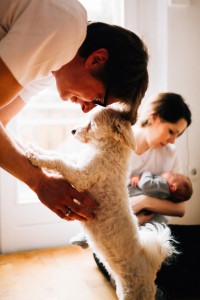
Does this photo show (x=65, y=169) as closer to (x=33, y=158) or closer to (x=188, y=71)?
(x=33, y=158)

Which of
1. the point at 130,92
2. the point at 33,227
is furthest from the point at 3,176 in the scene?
the point at 130,92

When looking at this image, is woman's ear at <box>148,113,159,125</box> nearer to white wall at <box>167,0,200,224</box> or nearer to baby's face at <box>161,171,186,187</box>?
baby's face at <box>161,171,186,187</box>

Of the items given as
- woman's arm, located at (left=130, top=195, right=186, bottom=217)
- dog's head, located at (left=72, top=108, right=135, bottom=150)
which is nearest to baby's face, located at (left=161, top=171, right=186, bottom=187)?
woman's arm, located at (left=130, top=195, right=186, bottom=217)

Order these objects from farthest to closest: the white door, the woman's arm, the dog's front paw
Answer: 1. the white door
2. the woman's arm
3. the dog's front paw

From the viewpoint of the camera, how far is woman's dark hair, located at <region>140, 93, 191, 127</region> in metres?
1.76

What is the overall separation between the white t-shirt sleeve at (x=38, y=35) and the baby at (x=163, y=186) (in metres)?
1.12

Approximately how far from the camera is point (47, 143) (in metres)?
3.22

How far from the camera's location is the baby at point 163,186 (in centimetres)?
170

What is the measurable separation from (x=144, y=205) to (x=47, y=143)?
1842mm

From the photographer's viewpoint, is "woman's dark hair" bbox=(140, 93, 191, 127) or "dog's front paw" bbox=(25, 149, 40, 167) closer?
"dog's front paw" bbox=(25, 149, 40, 167)

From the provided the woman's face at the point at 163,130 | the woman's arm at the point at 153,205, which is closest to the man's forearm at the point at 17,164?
the woman's arm at the point at 153,205

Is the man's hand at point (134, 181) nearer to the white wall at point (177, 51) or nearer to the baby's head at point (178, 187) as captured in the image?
the baby's head at point (178, 187)

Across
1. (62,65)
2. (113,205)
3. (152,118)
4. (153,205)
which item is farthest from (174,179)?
(62,65)

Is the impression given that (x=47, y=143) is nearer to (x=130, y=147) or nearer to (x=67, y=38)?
(x=130, y=147)
